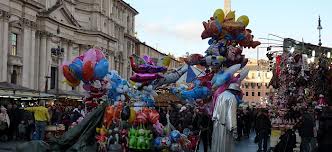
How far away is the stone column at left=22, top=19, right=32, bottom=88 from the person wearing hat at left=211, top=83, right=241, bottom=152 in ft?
133

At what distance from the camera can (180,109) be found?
22.6 meters

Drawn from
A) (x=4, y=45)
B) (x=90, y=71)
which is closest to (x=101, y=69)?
(x=90, y=71)

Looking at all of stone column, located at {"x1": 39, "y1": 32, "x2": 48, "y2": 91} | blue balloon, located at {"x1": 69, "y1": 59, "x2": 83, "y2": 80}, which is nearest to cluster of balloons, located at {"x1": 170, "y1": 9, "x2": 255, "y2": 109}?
blue balloon, located at {"x1": 69, "y1": 59, "x2": 83, "y2": 80}

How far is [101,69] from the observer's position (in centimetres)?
1440

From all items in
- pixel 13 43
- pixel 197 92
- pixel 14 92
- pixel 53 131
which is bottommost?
pixel 53 131

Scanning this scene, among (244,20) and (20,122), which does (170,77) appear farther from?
(20,122)

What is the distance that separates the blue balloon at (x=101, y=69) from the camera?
14383 millimetres

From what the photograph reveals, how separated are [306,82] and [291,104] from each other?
43.0 inches

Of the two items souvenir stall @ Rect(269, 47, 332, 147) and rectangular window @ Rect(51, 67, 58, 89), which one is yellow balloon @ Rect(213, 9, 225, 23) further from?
rectangular window @ Rect(51, 67, 58, 89)

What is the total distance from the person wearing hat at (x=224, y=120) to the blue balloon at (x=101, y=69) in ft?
14.1

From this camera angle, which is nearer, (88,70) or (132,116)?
(132,116)

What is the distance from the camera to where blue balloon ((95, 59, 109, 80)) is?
14383 mm

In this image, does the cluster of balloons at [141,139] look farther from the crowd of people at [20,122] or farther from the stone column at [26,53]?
the stone column at [26,53]

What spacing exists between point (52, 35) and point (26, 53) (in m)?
8.12
